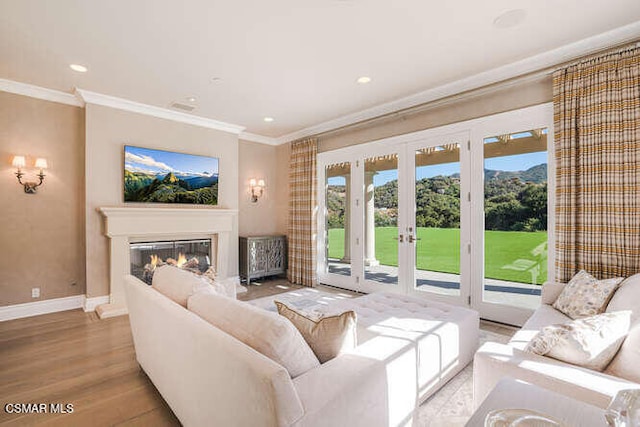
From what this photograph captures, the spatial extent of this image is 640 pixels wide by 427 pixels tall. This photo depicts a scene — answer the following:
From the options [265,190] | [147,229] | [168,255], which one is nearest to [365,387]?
[147,229]

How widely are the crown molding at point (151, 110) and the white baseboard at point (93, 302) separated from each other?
2520mm

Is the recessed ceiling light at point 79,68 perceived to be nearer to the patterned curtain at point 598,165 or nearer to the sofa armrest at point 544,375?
the sofa armrest at point 544,375

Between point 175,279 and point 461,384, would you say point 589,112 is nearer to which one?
point 461,384

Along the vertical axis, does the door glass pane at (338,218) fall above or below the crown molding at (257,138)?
below

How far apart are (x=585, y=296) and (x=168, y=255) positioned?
190 inches

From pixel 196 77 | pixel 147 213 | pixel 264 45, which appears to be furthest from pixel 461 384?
pixel 147 213

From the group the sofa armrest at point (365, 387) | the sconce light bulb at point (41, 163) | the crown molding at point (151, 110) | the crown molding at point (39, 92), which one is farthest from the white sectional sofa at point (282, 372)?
the crown molding at point (39, 92)

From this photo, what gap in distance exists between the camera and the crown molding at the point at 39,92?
3.60 m

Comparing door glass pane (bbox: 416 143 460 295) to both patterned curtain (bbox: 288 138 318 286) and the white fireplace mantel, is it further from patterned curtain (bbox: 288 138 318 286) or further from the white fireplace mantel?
the white fireplace mantel

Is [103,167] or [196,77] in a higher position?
[196,77]

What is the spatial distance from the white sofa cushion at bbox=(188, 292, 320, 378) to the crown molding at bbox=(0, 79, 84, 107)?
4172 millimetres

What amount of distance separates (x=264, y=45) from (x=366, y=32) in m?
0.92

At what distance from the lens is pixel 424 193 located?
4043mm

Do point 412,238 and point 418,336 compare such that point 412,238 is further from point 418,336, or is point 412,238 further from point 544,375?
point 544,375
